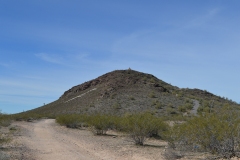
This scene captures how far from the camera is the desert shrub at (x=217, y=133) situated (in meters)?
12.9

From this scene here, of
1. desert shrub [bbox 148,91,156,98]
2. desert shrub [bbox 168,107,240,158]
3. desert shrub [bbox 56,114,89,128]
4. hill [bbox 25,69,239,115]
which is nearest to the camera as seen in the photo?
desert shrub [bbox 168,107,240,158]

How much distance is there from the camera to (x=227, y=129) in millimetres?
12844

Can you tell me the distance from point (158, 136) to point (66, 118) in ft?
48.1

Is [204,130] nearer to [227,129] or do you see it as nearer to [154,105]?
[227,129]

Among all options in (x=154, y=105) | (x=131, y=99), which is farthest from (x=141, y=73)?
(x=154, y=105)

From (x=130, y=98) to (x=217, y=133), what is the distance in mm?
46429

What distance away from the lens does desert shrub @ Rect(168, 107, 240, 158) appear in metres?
12.9

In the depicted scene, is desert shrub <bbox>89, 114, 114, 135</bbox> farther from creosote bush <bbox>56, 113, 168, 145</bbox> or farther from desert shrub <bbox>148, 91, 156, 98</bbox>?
desert shrub <bbox>148, 91, 156, 98</bbox>

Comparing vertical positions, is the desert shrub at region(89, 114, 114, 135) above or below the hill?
below

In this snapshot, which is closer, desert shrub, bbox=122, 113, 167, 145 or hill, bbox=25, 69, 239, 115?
desert shrub, bbox=122, 113, 167, 145

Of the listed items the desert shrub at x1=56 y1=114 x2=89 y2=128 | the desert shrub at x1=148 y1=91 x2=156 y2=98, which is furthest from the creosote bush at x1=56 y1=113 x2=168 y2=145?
the desert shrub at x1=148 y1=91 x2=156 y2=98

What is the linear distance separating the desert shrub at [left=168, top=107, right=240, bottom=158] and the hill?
31480mm

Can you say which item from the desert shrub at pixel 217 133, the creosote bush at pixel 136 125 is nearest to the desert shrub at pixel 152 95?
the creosote bush at pixel 136 125

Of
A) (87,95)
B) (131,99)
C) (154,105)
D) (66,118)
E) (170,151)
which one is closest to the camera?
(170,151)
